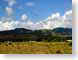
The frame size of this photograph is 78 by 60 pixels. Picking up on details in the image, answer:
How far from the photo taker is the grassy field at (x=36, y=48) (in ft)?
4.69

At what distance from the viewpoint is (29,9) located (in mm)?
1441

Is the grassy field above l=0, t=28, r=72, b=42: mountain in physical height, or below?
below

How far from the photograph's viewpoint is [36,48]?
144cm

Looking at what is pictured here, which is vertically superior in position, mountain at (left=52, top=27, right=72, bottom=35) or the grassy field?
mountain at (left=52, top=27, right=72, bottom=35)

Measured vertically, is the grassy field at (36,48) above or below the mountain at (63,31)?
below

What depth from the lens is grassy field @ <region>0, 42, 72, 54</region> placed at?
4.69 feet

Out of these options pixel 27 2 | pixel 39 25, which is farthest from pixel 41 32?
pixel 27 2

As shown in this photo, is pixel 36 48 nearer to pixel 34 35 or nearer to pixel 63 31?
pixel 34 35

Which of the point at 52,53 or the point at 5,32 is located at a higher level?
the point at 5,32

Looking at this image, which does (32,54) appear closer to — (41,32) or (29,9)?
(41,32)

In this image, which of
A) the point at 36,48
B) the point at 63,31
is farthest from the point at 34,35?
the point at 63,31

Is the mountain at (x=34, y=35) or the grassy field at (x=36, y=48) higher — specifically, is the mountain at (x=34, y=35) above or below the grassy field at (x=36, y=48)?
above

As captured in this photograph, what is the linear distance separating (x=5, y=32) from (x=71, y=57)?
1.96 ft

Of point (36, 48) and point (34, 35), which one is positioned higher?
point (34, 35)
